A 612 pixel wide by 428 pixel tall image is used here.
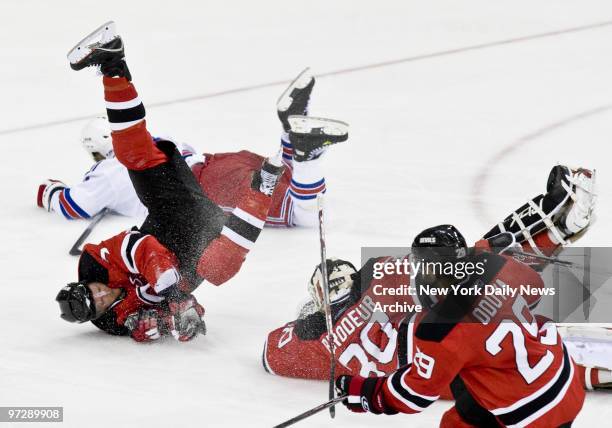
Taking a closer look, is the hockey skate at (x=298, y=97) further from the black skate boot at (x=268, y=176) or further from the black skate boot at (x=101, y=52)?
the black skate boot at (x=101, y=52)

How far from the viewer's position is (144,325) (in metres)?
3.84

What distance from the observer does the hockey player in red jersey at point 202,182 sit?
15.4 feet

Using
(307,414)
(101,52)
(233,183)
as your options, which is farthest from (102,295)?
(233,183)

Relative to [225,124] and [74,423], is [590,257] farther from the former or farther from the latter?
[225,124]

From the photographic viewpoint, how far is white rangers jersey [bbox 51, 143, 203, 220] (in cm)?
495

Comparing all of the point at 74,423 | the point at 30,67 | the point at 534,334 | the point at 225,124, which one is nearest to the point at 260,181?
the point at 74,423

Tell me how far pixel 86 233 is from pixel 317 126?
1282mm

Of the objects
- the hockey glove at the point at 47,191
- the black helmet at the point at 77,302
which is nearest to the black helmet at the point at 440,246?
the black helmet at the point at 77,302

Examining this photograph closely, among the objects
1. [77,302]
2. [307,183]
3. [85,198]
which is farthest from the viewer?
[85,198]

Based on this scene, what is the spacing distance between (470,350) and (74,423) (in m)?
1.24

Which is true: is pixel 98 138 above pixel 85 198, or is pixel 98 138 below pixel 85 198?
above

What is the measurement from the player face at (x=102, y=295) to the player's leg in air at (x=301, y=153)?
78 cm

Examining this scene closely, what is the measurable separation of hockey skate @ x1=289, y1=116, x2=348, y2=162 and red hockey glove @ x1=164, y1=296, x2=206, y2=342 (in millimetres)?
649

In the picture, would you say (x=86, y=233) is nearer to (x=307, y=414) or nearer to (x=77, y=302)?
(x=77, y=302)
